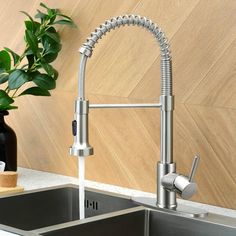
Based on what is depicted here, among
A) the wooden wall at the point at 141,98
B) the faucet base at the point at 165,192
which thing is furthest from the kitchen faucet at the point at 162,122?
the wooden wall at the point at 141,98

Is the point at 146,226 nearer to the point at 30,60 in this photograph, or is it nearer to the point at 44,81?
the point at 44,81

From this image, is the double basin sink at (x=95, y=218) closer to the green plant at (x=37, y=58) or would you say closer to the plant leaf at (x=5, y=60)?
the green plant at (x=37, y=58)

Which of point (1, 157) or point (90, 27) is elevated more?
point (90, 27)

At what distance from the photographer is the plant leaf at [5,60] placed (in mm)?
2107

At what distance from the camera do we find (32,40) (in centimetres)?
207

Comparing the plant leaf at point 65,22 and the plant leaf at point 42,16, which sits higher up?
the plant leaf at point 42,16

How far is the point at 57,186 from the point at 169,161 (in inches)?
16.9

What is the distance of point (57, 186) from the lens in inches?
76.3

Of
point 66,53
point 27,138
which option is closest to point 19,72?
point 66,53

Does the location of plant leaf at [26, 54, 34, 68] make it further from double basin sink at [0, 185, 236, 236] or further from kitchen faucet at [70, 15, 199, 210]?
kitchen faucet at [70, 15, 199, 210]

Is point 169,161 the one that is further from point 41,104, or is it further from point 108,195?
point 41,104

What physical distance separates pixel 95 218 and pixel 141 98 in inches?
18.4

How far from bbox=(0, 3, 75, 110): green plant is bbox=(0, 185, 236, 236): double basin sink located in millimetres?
357

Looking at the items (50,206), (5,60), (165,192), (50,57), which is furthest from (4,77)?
(165,192)
